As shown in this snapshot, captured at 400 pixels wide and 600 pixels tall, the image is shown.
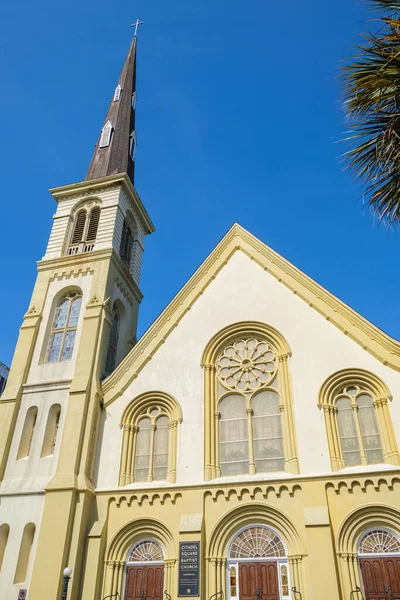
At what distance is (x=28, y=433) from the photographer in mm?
20578

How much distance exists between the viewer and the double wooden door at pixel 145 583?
54.1 feet

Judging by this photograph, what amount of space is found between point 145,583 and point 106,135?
27.0m

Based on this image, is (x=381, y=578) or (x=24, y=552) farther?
(x=24, y=552)

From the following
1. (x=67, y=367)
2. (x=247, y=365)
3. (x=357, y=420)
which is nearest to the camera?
(x=357, y=420)

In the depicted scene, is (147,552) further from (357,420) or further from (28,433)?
(357,420)

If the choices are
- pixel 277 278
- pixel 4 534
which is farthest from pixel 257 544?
pixel 277 278

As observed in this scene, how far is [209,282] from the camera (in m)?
22.6

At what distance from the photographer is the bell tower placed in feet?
56.9

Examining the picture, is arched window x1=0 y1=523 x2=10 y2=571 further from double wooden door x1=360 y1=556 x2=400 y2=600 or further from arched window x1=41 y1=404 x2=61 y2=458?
double wooden door x1=360 y1=556 x2=400 y2=600

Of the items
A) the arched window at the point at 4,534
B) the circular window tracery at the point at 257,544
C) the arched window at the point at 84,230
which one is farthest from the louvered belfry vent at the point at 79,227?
the circular window tracery at the point at 257,544

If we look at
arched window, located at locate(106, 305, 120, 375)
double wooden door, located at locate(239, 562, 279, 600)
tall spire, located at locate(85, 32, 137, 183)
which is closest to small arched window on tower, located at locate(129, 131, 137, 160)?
tall spire, located at locate(85, 32, 137, 183)

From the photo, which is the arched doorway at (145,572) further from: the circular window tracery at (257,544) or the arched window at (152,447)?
the circular window tracery at (257,544)

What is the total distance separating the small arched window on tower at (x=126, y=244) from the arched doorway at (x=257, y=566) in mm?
16213

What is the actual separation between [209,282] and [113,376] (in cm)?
596
